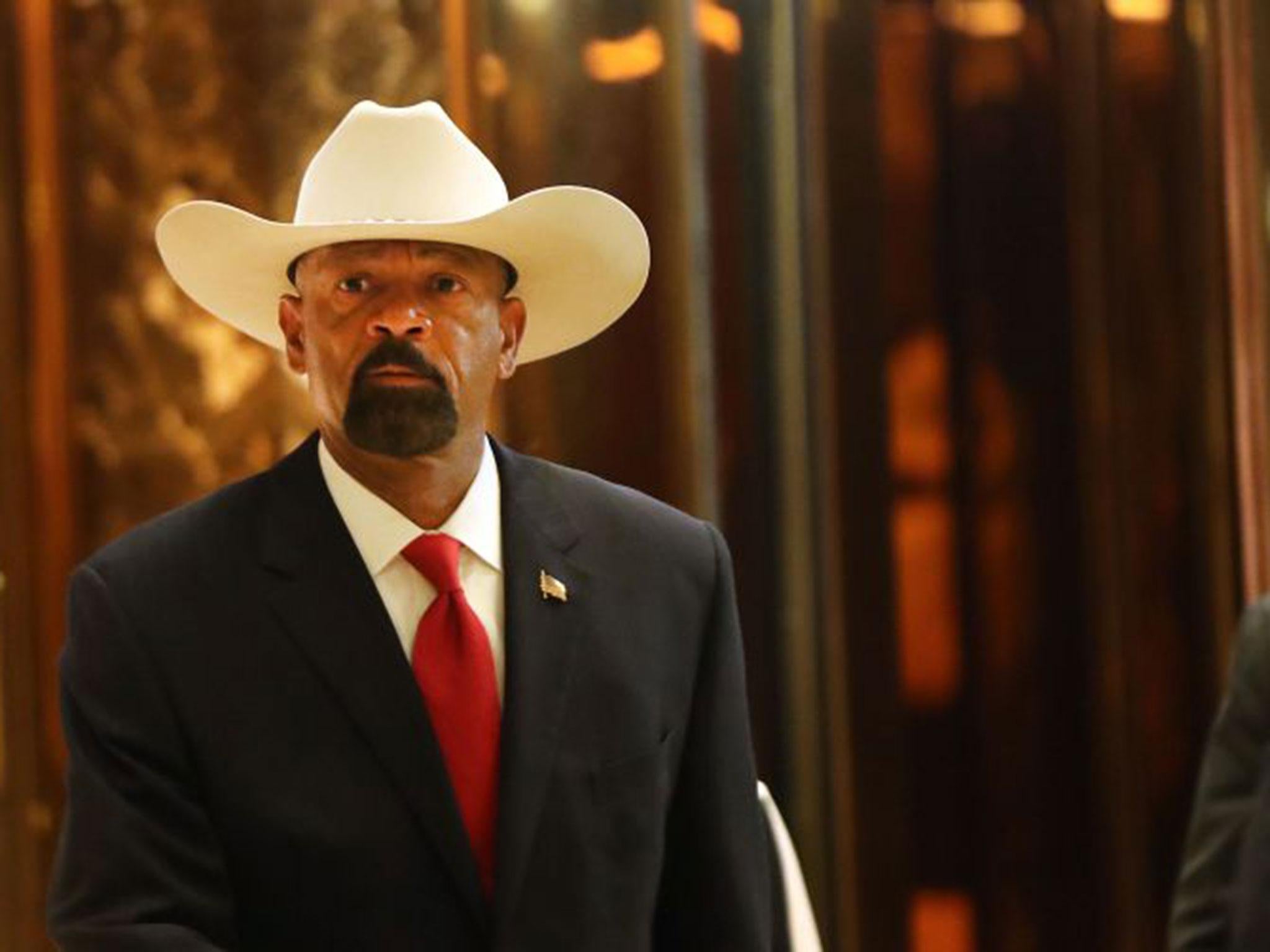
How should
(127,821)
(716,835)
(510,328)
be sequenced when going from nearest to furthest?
(127,821) → (716,835) → (510,328)

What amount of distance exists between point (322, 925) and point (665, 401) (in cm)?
175

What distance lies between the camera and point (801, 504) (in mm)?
3727

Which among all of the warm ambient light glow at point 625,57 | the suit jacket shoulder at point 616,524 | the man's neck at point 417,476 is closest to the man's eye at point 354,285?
the man's neck at point 417,476

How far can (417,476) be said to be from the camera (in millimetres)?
2082

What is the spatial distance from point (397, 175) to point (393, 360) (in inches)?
8.7

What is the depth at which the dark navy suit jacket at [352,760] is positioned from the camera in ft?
6.31

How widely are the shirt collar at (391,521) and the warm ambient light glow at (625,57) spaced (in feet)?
5.01

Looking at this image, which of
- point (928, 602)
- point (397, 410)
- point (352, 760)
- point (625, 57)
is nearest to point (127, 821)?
point (352, 760)

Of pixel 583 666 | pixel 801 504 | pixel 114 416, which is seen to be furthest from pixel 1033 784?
pixel 583 666

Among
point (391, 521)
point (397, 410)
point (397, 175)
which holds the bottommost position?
point (391, 521)

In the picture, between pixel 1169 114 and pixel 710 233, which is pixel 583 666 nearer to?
pixel 710 233

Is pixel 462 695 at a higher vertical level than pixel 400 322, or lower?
lower

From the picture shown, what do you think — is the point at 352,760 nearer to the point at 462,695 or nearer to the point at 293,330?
the point at 462,695

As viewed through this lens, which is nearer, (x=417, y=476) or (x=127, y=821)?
(x=127, y=821)
